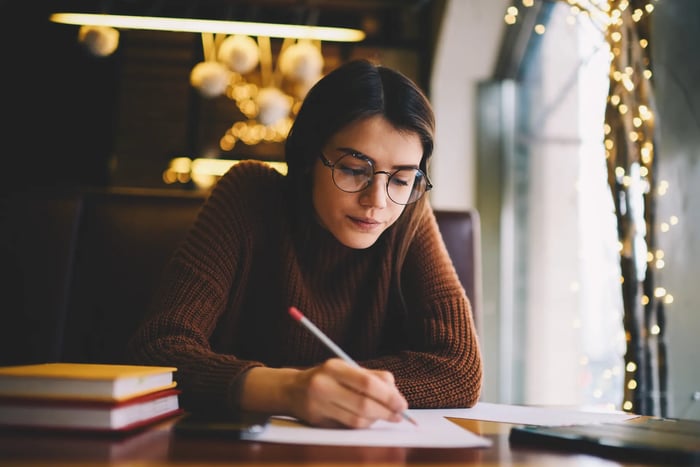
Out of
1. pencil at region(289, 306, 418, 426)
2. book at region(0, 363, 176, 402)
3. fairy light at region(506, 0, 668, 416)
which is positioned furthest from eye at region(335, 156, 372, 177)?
fairy light at region(506, 0, 668, 416)

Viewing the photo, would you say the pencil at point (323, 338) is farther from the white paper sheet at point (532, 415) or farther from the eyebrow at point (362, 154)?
the eyebrow at point (362, 154)

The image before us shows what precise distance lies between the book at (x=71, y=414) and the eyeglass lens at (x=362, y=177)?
578 mm

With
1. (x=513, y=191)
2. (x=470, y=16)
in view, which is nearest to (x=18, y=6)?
(x=470, y=16)

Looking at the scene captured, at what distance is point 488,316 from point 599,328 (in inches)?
42.1

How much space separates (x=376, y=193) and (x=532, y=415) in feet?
1.50

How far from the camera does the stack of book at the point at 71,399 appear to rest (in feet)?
2.27

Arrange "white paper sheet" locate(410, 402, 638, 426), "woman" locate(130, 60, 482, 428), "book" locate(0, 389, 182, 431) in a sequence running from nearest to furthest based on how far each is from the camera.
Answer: "book" locate(0, 389, 182, 431) → "white paper sheet" locate(410, 402, 638, 426) → "woman" locate(130, 60, 482, 428)

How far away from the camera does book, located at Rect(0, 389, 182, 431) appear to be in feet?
2.26

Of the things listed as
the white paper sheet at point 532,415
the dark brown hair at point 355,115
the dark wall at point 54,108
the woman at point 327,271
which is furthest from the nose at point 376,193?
the dark wall at point 54,108

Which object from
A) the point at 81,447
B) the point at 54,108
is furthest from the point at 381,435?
the point at 54,108

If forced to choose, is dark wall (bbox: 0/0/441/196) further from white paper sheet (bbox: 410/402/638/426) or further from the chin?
white paper sheet (bbox: 410/402/638/426)

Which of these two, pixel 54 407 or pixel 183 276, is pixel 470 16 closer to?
pixel 183 276

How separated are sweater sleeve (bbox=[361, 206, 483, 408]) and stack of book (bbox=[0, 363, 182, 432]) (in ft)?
1.63

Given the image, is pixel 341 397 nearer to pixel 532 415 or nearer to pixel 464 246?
pixel 532 415
